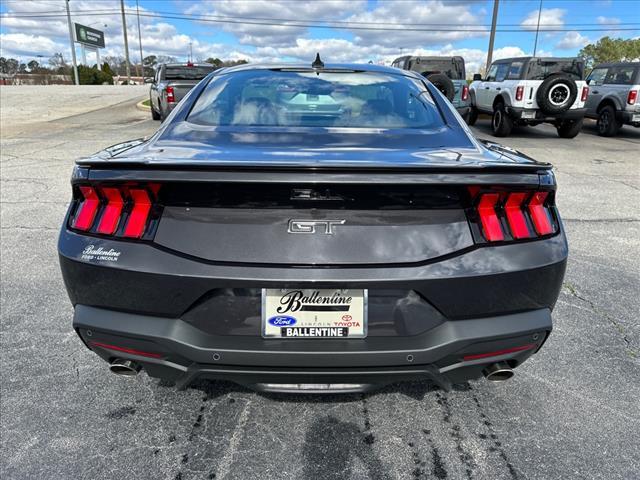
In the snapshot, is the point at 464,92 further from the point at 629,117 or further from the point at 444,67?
the point at 629,117

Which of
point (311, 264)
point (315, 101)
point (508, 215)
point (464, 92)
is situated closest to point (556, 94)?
point (464, 92)

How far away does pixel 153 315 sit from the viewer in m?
1.87

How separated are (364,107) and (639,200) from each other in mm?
5950

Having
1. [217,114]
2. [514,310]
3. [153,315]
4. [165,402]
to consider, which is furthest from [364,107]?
[165,402]

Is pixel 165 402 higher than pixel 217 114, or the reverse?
pixel 217 114

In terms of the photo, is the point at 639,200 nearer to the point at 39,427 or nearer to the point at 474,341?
the point at 474,341

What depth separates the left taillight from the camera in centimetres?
183

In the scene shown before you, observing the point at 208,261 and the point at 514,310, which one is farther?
the point at 514,310

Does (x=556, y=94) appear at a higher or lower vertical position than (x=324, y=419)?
higher

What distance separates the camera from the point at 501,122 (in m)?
12.8

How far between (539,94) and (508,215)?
439 inches

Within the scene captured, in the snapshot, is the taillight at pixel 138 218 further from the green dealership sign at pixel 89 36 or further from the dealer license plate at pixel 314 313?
the green dealership sign at pixel 89 36

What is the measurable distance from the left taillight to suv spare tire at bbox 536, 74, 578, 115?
1178cm

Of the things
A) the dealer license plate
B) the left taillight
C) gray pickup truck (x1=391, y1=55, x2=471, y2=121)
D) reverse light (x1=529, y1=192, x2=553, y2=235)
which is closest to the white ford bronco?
gray pickup truck (x1=391, y1=55, x2=471, y2=121)
